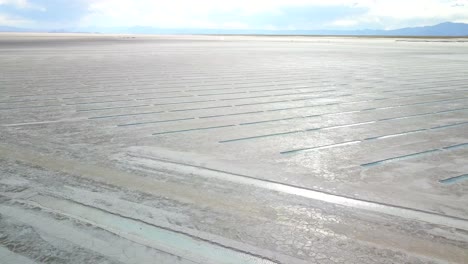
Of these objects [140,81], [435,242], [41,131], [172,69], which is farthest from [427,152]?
[172,69]

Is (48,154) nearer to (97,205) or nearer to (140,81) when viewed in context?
(97,205)

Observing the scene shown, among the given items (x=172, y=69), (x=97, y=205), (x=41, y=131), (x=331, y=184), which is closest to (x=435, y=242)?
(x=331, y=184)

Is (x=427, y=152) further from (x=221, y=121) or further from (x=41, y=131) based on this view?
(x=41, y=131)

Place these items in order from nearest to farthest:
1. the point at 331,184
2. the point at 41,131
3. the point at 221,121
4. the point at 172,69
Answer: the point at 331,184, the point at 41,131, the point at 221,121, the point at 172,69

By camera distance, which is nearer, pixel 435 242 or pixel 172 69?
pixel 435 242

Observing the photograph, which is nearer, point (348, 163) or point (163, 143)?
point (348, 163)

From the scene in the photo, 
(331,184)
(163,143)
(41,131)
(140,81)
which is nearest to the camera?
(331,184)
